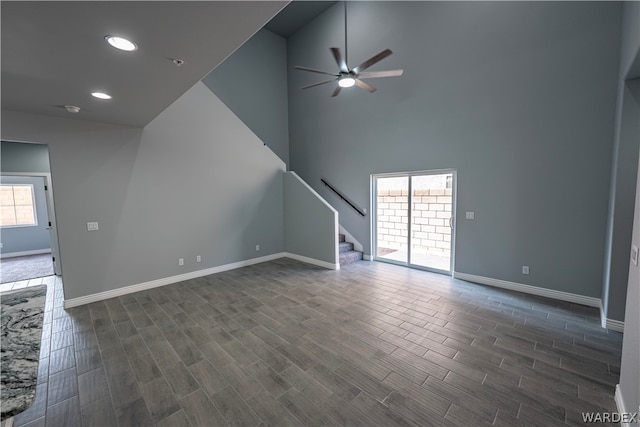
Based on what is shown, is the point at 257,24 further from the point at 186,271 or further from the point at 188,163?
the point at 186,271

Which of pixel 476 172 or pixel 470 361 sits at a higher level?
pixel 476 172

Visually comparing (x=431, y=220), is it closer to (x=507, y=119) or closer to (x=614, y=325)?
(x=507, y=119)

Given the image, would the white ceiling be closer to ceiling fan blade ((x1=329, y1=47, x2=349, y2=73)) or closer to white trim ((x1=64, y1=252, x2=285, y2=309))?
ceiling fan blade ((x1=329, y1=47, x2=349, y2=73))

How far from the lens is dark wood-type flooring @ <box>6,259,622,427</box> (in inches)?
76.9

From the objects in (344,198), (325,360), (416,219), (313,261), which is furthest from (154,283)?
(416,219)

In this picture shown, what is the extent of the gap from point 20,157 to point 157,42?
5.61 metres

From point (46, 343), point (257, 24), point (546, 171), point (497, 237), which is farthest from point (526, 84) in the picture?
point (46, 343)

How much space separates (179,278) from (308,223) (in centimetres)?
269

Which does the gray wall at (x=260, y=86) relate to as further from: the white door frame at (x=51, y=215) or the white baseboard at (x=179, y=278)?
the white door frame at (x=51, y=215)

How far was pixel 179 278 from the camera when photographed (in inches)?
190

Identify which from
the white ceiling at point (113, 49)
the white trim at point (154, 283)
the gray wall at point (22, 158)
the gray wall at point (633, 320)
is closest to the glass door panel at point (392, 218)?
the white trim at point (154, 283)

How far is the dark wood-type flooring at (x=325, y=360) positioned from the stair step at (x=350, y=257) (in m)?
1.59

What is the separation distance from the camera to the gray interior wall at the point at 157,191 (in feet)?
12.3

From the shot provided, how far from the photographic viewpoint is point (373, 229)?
5.96m
